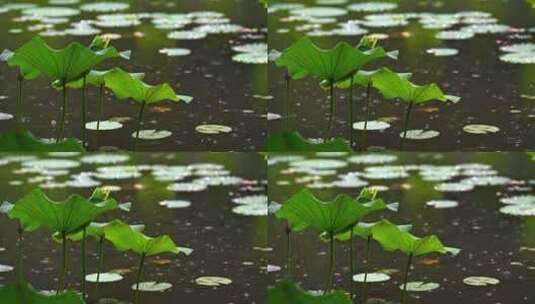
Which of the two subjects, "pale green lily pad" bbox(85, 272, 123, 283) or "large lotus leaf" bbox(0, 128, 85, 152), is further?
"large lotus leaf" bbox(0, 128, 85, 152)

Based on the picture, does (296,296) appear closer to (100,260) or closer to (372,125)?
(100,260)

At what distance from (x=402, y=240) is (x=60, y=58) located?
3.04 feet

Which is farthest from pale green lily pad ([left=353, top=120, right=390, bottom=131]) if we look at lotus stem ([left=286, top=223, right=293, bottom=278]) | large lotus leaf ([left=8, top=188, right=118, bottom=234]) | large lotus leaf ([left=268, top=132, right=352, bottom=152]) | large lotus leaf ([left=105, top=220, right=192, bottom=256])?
large lotus leaf ([left=8, top=188, right=118, bottom=234])

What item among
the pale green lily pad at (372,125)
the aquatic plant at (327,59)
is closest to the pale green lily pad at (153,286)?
the aquatic plant at (327,59)

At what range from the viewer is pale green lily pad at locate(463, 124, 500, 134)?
5113 millimetres

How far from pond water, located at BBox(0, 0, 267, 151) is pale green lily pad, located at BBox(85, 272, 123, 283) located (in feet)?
1.76

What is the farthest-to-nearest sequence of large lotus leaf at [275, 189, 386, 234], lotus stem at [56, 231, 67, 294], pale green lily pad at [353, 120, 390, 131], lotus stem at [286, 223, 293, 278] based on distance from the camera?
pale green lily pad at [353, 120, 390, 131]
lotus stem at [286, 223, 293, 278]
lotus stem at [56, 231, 67, 294]
large lotus leaf at [275, 189, 386, 234]

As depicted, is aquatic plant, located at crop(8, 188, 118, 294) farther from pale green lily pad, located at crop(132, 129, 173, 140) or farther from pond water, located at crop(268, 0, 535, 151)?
pond water, located at crop(268, 0, 535, 151)

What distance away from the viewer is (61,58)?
453cm

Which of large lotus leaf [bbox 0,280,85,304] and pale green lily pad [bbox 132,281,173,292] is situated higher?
large lotus leaf [bbox 0,280,85,304]

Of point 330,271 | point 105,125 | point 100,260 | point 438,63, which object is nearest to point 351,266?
point 330,271

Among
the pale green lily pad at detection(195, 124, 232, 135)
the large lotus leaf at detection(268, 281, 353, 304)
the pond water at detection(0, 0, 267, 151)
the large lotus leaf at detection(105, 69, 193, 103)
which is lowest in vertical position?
the large lotus leaf at detection(268, 281, 353, 304)

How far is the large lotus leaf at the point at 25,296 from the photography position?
4340 millimetres

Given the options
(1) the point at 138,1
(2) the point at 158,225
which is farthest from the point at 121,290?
(1) the point at 138,1
